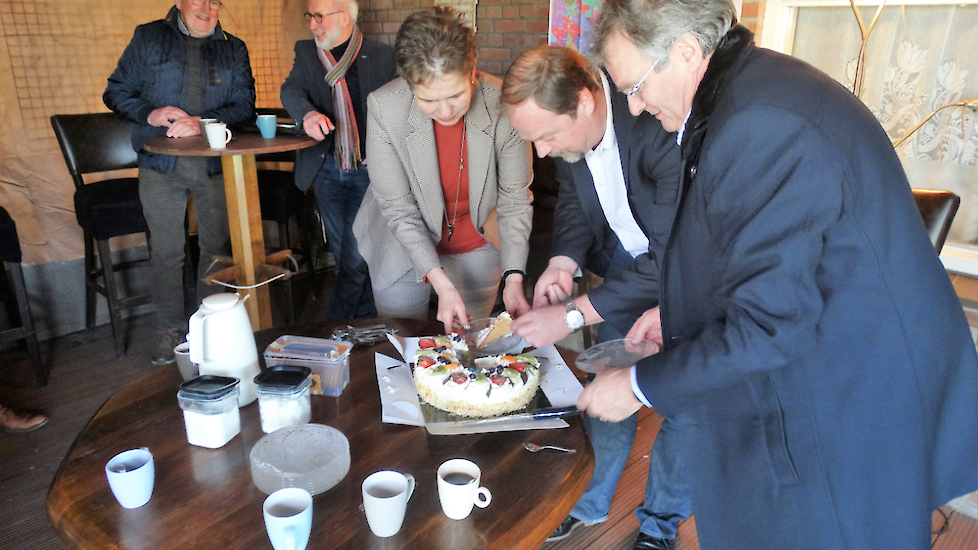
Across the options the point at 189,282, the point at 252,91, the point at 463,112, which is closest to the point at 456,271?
the point at 463,112

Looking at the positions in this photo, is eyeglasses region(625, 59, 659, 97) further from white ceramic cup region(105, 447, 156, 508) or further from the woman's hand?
white ceramic cup region(105, 447, 156, 508)

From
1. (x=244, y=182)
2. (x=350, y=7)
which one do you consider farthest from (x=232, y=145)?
(x=350, y=7)

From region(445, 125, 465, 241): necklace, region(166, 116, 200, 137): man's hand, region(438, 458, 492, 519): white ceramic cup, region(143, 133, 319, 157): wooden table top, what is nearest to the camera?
region(438, 458, 492, 519): white ceramic cup

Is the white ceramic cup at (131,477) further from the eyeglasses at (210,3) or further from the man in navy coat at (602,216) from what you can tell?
the eyeglasses at (210,3)

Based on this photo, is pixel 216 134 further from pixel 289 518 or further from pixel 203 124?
pixel 289 518

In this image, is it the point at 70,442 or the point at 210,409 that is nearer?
the point at 210,409

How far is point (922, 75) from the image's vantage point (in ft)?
7.14

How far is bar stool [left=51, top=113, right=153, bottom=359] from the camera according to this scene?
2.82 metres

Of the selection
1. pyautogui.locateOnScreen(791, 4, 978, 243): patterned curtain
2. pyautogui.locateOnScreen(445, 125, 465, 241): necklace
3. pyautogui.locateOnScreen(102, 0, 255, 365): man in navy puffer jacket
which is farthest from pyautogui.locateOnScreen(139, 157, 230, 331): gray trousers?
pyautogui.locateOnScreen(791, 4, 978, 243): patterned curtain

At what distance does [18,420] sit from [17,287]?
53cm

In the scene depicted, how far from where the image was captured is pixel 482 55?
12.0ft

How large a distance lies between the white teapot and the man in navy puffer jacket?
5.26 feet

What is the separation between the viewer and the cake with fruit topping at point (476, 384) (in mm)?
1329

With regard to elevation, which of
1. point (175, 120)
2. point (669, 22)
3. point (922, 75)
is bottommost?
point (175, 120)
